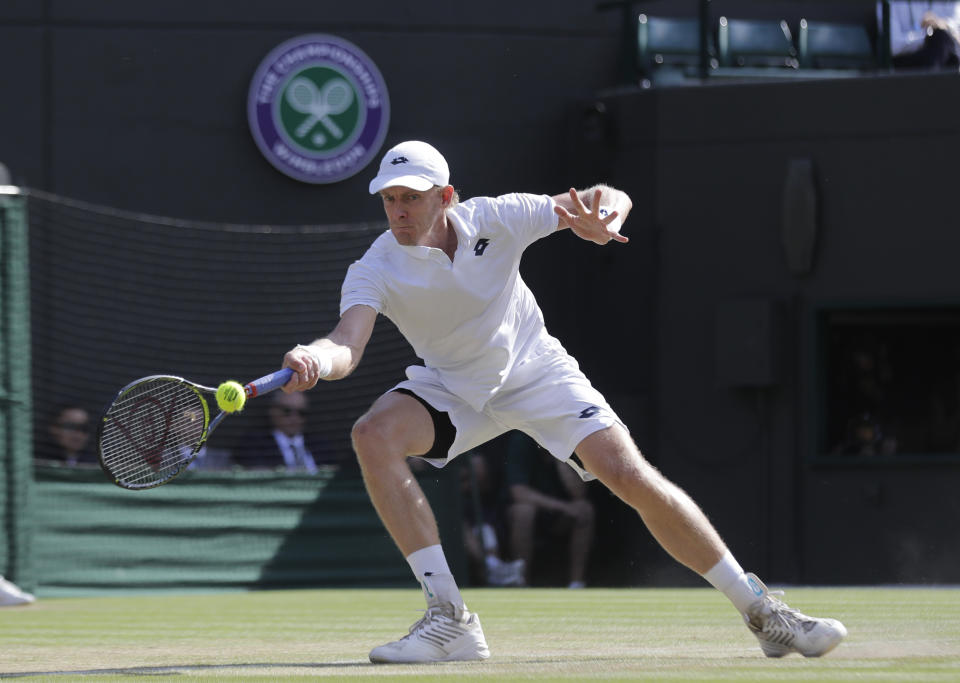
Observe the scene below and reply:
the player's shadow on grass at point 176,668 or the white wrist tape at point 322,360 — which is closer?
the white wrist tape at point 322,360

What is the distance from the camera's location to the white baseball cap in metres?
5.82

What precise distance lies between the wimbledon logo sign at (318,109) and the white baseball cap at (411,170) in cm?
953

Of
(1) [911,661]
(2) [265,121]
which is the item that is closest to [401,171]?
(1) [911,661]

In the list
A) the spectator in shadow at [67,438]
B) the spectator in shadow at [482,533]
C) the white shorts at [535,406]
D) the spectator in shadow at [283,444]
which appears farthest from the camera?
the spectator in shadow at [283,444]

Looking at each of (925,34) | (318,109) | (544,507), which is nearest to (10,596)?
(544,507)

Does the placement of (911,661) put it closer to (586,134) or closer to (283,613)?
(283,613)

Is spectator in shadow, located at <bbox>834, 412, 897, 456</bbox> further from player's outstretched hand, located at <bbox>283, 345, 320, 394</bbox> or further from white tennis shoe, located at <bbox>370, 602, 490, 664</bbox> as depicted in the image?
player's outstretched hand, located at <bbox>283, 345, 320, 394</bbox>

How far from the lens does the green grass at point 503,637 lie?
5.42 m

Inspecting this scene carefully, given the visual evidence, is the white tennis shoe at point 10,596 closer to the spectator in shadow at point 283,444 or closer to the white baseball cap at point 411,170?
the spectator in shadow at point 283,444

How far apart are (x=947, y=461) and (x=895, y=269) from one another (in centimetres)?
168

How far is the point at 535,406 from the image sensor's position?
611cm

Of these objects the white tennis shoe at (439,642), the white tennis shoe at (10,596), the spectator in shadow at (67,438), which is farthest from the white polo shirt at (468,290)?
the spectator in shadow at (67,438)

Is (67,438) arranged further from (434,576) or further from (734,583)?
(734,583)

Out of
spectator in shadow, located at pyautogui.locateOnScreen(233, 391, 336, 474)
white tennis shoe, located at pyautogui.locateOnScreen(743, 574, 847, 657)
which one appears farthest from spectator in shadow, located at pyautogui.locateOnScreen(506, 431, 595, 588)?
white tennis shoe, located at pyautogui.locateOnScreen(743, 574, 847, 657)
